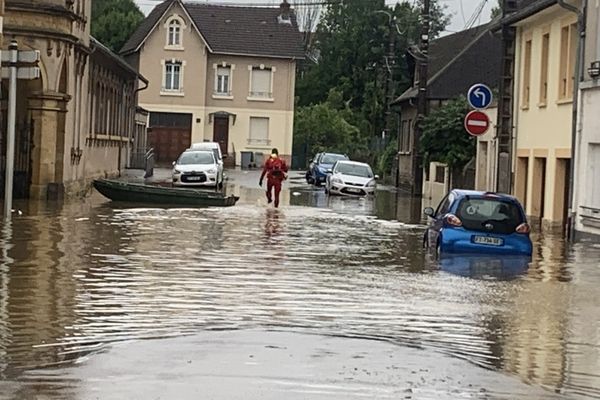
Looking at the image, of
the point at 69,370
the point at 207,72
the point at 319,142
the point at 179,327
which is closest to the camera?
the point at 69,370

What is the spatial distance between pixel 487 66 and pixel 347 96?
40026mm

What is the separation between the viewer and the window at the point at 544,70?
32.2 meters

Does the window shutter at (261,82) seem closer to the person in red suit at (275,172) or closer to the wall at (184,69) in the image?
the wall at (184,69)

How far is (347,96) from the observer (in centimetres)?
10050

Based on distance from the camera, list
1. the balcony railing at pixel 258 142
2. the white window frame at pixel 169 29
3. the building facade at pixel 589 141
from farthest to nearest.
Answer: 1. the balcony railing at pixel 258 142
2. the white window frame at pixel 169 29
3. the building facade at pixel 589 141

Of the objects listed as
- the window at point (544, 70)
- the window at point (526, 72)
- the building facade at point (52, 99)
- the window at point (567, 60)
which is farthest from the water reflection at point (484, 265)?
the building facade at point (52, 99)

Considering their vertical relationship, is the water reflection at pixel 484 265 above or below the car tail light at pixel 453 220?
below

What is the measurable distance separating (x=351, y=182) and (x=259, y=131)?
1459 inches

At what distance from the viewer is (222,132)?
274 ft

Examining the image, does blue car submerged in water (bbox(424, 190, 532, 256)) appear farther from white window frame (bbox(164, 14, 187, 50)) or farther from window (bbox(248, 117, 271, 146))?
window (bbox(248, 117, 271, 146))

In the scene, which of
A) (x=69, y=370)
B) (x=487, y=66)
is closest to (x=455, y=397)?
(x=69, y=370)

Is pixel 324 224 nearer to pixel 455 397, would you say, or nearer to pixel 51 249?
pixel 51 249

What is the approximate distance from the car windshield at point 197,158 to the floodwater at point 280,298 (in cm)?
1820

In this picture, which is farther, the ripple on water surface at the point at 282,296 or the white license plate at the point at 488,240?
the white license plate at the point at 488,240
